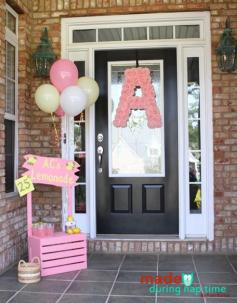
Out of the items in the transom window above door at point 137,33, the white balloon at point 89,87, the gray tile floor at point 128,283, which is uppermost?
the transom window above door at point 137,33

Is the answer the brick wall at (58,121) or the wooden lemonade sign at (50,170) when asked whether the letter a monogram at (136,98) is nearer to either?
the brick wall at (58,121)

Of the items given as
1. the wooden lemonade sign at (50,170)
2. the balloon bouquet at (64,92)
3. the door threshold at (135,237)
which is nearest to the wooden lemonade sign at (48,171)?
the wooden lemonade sign at (50,170)

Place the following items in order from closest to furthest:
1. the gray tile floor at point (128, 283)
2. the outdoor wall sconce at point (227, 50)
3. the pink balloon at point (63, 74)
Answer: the gray tile floor at point (128, 283) → the pink balloon at point (63, 74) → the outdoor wall sconce at point (227, 50)

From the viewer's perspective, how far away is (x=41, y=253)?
3.73m

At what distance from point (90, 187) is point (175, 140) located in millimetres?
1020

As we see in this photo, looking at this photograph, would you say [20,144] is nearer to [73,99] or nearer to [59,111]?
[59,111]

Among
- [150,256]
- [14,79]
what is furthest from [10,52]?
[150,256]

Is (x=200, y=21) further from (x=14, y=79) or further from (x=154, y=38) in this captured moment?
(x=14, y=79)

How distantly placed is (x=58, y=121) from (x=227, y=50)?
1.86 m

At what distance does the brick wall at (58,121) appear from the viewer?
448cm

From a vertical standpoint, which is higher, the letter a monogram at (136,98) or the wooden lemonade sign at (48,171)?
the letter a monogram at (136,98)

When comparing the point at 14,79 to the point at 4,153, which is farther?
the point at 14,79

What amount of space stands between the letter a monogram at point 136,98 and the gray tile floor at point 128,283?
4.68 ft

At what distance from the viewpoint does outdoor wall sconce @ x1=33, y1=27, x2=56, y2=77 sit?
4.55m
